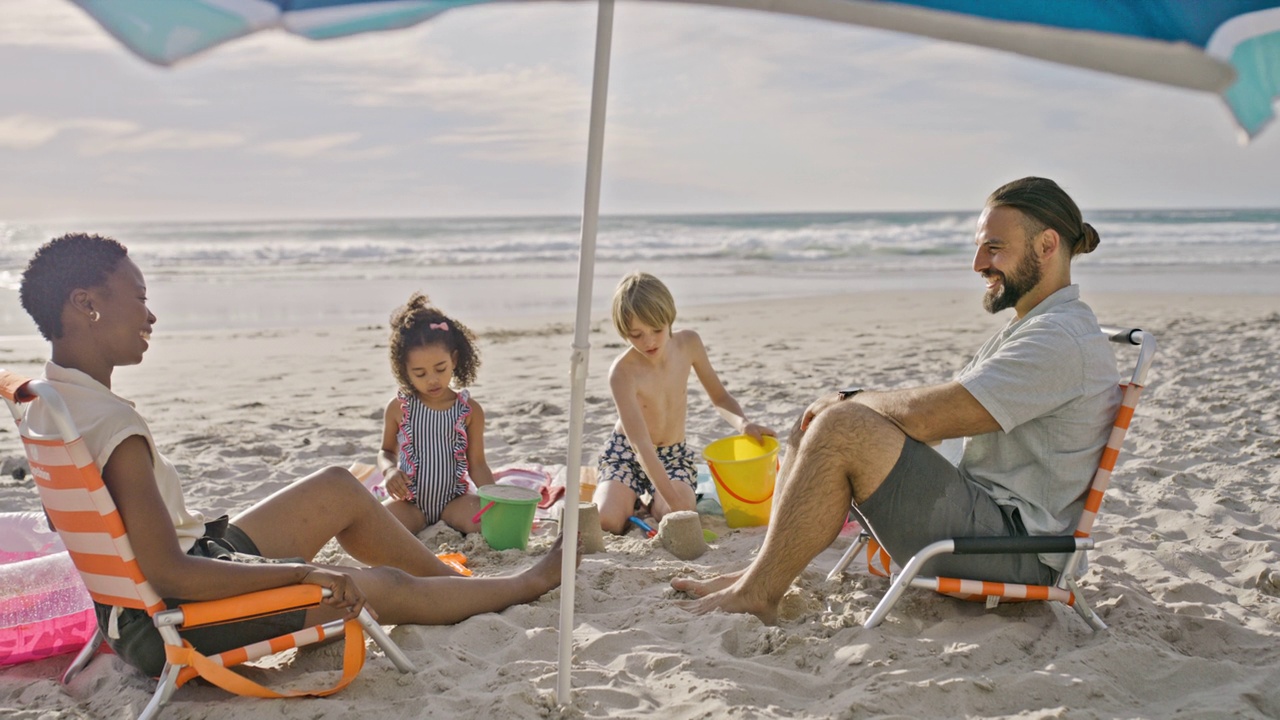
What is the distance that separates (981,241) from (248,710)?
266cm

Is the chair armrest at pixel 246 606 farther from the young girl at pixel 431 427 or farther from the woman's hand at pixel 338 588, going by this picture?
the young girl at pixel 431 427

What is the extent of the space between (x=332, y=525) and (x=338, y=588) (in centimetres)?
81

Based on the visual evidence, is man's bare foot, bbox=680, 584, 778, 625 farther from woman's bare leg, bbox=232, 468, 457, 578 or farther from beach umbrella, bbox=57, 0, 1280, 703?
beach umbrella, bbox=57, 0, 1280, 703

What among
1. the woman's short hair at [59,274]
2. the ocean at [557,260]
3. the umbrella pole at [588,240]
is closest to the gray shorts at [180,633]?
the woman's short hair at [59,274]

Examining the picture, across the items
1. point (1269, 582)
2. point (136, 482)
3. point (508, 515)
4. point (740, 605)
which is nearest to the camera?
point (136, 482)

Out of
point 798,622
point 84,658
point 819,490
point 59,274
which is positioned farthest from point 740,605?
point 59,274

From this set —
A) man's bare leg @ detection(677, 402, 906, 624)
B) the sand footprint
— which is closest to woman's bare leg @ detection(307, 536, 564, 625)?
man's bare leg @ detection(677, 402, 906, 624)

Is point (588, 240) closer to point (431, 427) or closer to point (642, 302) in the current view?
point (642, 302)

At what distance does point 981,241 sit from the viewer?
3297 millimetres

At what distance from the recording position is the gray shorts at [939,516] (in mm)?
3043

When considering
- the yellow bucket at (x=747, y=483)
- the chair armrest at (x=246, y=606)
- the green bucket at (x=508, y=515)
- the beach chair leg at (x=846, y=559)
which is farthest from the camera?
the yellow bucket at (x=747, y=483)

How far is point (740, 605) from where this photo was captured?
3.21 m

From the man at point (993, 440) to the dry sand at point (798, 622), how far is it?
255 mm

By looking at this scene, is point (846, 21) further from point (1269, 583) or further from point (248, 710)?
point (1269, 583)
